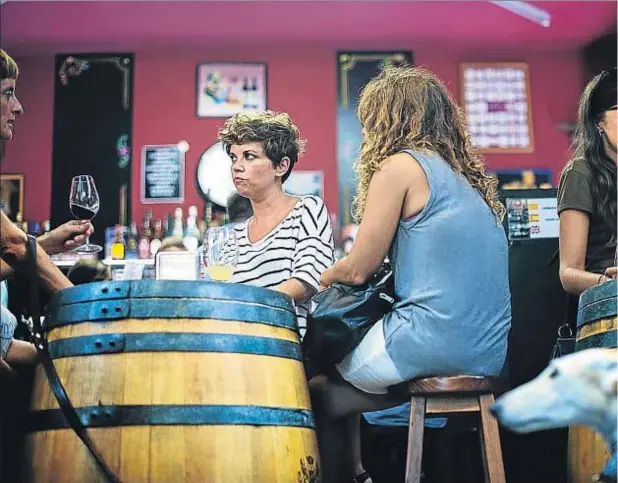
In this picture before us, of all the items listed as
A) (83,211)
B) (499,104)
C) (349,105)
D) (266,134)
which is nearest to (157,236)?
(349,105)

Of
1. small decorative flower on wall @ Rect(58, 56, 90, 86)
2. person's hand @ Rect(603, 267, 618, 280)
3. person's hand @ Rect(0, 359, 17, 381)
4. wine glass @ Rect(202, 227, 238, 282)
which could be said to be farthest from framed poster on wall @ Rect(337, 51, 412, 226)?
person's hand @ Rect(0, 359, 17, 381)

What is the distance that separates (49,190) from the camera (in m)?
7.05

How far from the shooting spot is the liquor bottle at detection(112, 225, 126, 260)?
6.60 m

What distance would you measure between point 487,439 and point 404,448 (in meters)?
1.00

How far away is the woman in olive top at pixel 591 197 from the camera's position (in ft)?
7.71

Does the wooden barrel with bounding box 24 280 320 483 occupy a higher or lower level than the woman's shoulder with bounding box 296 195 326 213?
lower

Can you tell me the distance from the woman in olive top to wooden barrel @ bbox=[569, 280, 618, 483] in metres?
0.29

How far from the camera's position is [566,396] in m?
1.43

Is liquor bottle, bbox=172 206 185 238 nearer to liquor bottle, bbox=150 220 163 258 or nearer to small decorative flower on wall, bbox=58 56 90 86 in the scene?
liquor bottle, bbox=150 220 163 258

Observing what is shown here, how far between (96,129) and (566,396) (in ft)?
Result: 20.9

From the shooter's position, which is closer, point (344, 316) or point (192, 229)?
point (344, 316)

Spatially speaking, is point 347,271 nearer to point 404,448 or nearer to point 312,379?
point 312,379

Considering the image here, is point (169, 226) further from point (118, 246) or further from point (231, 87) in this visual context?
point (231, 87)

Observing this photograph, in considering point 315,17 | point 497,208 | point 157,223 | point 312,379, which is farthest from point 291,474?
point 315,17
